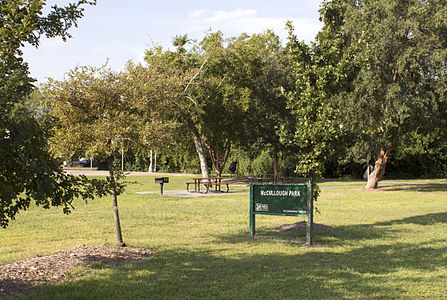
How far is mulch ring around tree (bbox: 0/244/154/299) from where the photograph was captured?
5891mm

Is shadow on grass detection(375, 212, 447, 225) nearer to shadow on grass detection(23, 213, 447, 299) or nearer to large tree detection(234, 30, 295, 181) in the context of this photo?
shadow on grass detection(23, 213, 447, 299)

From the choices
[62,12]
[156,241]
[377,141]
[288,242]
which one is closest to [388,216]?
[288,242]

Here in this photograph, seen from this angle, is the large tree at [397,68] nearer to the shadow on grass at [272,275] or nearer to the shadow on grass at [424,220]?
the shadow on grass at [424,220]

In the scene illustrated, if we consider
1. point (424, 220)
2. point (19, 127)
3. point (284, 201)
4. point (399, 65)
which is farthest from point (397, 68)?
point (19, 127)

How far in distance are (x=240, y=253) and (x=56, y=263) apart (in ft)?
10.5

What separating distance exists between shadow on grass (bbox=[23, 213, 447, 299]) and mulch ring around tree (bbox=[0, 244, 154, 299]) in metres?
0.33

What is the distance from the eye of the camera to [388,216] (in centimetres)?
1459

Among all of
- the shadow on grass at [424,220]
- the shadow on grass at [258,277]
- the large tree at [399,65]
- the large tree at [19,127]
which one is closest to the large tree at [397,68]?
the large tree at [399,65]

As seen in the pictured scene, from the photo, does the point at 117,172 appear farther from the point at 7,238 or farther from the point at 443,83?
the point at 443,83

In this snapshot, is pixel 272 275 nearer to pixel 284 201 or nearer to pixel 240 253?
pixel 240 253

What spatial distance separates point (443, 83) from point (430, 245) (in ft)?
48.3

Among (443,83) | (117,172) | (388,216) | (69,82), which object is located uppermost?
(443,83)

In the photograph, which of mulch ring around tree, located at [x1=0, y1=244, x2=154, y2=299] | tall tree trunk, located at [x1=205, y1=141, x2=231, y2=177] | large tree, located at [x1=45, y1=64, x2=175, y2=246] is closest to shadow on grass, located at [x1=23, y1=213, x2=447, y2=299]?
mulch ring around tree, located at [x1=0, y1=244, x2=154, y2=299]

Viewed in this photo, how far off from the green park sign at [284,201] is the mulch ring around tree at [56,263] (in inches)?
122
